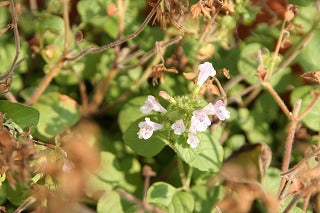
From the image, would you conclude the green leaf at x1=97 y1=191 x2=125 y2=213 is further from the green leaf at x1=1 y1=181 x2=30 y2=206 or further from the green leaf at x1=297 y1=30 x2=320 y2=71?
the green leaf at x1=297 y1=30 x2=320 y2=71

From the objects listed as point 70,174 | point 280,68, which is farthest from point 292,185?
point 70,174

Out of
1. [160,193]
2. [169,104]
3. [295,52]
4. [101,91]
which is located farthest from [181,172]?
[295,52]

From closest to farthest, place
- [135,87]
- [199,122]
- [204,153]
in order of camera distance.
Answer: [199,122] → [204,153] → [135,87]

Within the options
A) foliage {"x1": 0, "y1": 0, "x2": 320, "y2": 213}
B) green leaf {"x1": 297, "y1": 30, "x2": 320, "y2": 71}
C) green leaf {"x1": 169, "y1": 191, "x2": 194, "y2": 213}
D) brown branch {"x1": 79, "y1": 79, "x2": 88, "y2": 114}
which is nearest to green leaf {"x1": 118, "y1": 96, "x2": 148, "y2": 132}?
→ foliage {"x1": 0, "y1": 0, "x2": 320, "y2": 213}

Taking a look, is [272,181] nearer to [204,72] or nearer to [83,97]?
[204,72]

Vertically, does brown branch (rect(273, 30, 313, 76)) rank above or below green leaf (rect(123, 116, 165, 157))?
above

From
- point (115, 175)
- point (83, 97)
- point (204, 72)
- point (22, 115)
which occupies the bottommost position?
point (115, 175)
